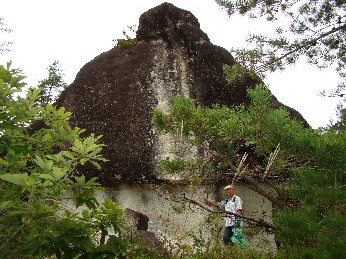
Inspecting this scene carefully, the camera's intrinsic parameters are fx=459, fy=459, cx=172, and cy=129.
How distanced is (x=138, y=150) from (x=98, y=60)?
256 centimetres

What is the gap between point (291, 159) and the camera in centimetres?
564

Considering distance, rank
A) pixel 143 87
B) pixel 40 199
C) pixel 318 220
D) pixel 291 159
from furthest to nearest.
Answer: pixel 143 87, pixel 291 159, pixel 318 220, pixel 40 199

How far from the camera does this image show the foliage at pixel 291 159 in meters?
3.86

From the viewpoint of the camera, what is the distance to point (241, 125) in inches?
211

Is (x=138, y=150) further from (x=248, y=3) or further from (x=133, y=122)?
(x=248, y=3)

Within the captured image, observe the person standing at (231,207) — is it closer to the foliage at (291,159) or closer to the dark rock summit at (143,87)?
the foliage at (291,159)

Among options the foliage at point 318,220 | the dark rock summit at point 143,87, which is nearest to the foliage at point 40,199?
→ the foliage at point 318,220

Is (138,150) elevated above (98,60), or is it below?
below

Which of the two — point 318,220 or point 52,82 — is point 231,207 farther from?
point 52,82

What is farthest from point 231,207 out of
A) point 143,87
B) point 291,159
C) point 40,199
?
point 40,199

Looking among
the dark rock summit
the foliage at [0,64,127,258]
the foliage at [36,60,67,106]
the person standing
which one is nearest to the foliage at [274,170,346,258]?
the foliage at [0,64,127,258]

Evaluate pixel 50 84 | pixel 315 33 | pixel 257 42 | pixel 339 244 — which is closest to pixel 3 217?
pixel 339 244

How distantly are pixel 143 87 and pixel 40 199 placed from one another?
613cm

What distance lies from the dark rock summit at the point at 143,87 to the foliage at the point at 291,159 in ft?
7.33
